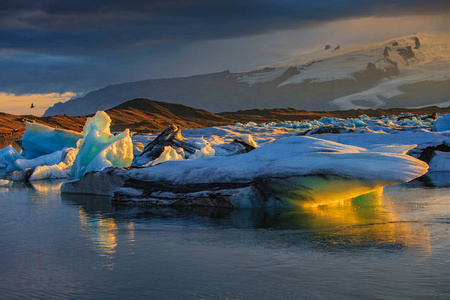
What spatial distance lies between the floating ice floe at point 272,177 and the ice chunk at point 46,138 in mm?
10127

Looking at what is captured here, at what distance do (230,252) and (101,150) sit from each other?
7.47 metres

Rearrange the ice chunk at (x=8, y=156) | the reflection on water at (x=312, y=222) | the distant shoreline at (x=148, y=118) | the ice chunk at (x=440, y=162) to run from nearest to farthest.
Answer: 1. the reflection on water at (x=312, y=222)
2. the ice chunk at (x=440, y=162)
3. the ice chunk at (x=8, y=156)
4. the distant shoreline at (x=148, y=118)

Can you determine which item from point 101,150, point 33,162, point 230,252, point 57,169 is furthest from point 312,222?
point 33,162

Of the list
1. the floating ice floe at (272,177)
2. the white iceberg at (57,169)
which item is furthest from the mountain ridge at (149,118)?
the floating ice floe at (272,177)

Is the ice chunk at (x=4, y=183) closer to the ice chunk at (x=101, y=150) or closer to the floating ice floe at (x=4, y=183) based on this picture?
the floating ice floe at (x=4, y=183)

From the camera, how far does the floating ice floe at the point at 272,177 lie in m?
7.50

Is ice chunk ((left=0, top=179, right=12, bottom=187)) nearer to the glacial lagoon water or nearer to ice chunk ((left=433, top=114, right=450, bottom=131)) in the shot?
the glacial lagoon water

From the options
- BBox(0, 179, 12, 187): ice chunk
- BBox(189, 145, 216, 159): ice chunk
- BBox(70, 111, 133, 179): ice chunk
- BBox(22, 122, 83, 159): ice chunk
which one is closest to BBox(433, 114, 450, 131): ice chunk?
BBox(189, 145, 216, 159): ice chunk

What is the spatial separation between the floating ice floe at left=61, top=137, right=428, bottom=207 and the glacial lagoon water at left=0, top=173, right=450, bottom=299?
10.0 inches

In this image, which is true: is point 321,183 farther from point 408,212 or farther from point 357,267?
point 357,267

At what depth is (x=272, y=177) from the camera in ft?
26.4

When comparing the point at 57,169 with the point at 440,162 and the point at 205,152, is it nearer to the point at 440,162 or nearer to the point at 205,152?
the point at 205,152

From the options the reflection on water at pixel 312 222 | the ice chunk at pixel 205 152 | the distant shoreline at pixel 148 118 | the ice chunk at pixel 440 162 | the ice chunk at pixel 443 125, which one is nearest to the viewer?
the reflection on water at pixel 312 222

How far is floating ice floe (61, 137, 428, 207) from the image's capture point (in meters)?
7.50
